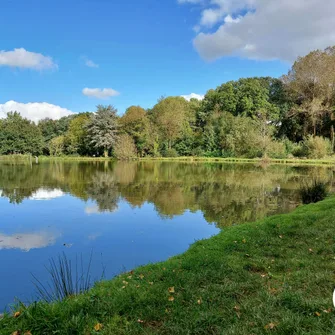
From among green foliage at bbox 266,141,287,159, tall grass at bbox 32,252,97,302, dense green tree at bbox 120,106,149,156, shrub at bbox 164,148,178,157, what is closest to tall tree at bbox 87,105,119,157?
dense green tree at bbox 120,106,149,156

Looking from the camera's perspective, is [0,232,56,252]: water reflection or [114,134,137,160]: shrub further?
[114,134,137,160]: shrub

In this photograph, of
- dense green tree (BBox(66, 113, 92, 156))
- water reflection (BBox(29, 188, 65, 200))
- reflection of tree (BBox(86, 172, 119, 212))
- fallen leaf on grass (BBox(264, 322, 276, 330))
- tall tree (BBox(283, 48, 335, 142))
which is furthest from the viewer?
dense green tree (BBox(66, 113, 92, 156))

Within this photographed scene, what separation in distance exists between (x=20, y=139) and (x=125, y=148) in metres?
19.4

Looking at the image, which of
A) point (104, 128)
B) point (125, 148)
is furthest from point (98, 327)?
point (104, 128)

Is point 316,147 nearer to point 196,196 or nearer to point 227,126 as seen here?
point 227,126

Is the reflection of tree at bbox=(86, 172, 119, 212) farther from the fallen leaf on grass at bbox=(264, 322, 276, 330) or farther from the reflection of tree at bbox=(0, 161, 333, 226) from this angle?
the fallen leaf on grass at bbox=(264, 322, 276, 330)

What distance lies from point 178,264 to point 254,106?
48323mm

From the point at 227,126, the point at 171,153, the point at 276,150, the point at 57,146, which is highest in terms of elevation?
the point at 227,126

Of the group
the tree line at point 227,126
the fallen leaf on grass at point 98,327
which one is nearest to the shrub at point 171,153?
the tree line at point 227,126

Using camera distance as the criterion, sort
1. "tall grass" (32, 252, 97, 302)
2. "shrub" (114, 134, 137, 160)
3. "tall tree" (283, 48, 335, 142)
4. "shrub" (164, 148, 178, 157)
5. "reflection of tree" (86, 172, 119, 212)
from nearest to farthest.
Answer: "tall grass" (32, 252, 97, 302) → "reflection of tree" (86, 172, 119, 212) → "tall tree" (283, 48, 335, 142) → "shrub" (114, 134, 137, 160) → "shrub" (164, 148, 178, 157)

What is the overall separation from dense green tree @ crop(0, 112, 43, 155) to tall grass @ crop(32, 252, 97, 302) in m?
50.5

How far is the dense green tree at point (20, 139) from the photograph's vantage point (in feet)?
168

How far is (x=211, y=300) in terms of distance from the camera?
360 cm

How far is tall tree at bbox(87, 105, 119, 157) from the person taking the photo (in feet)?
161
